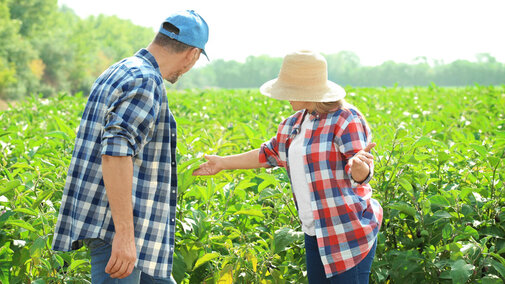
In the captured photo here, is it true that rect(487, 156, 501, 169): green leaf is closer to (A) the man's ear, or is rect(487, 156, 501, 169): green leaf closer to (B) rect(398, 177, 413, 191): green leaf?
(B) rect(398, 177, 413, 191): green leaf

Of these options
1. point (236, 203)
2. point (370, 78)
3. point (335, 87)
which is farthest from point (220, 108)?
point (370, 78)

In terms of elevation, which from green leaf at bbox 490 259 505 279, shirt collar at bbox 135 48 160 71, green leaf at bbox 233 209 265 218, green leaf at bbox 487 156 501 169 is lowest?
green leaf at bbox 490 259 505 279

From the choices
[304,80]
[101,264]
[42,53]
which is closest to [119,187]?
[101,264]

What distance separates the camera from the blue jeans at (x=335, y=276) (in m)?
2.26

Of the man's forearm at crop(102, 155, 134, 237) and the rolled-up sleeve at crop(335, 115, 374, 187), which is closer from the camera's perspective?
the man's forearm at crop(102, 155, 134, 237)

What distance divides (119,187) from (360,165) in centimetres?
85

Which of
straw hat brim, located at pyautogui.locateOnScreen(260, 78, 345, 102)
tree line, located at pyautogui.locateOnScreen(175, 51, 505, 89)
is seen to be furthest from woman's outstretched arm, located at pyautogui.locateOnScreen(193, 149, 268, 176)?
tree line, located at pyautogui.locateOnScreen(175, 51, 505, 89)

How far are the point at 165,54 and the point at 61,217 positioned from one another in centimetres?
73

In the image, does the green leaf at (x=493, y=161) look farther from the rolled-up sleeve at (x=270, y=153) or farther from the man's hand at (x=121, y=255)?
the man's hand at (x=121, y=255)

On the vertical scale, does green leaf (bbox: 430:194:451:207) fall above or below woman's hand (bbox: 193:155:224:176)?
below

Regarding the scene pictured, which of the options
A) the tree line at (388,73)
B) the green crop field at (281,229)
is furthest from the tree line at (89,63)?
the green crop field at (281,229)

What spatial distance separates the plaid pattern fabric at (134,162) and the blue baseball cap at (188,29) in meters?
0.14

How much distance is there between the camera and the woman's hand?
277cm

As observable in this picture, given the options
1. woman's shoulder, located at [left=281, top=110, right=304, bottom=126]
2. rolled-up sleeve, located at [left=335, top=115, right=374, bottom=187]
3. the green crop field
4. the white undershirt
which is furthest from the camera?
the green crop field
